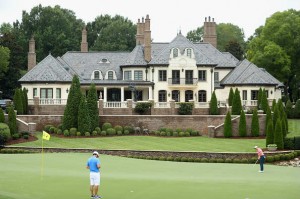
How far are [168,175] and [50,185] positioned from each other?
742cm

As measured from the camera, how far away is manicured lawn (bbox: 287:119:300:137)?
183ft

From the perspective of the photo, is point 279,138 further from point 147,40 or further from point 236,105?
point 147,40

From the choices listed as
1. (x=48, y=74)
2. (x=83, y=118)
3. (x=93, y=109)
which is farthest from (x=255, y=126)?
(x=48, y=74)

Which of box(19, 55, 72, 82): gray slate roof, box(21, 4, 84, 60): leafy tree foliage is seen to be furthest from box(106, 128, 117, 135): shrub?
box(21, 4, 84, 60): leafy tree foliage

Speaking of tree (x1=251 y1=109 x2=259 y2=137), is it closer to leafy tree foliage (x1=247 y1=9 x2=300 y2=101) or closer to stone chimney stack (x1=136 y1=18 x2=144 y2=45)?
stone chimney stack (x1=136 y1=18 x2=144 y2=45)

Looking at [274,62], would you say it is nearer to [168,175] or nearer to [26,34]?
[26,34]

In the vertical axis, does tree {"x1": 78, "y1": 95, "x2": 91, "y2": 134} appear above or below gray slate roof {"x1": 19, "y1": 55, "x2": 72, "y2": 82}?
below

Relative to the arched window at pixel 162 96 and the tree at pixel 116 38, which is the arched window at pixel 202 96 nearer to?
the arched window at pixel 162 96

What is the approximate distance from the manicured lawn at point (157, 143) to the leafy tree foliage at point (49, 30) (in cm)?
5098

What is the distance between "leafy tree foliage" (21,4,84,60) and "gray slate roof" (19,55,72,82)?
3496cm

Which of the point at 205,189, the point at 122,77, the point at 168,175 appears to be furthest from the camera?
the point at 122,77

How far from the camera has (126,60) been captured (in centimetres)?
7381

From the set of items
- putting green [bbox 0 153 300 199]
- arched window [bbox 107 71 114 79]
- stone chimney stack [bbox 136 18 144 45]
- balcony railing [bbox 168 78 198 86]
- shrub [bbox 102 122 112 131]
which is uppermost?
stone chimney stack [bbox 136 18 144 45]

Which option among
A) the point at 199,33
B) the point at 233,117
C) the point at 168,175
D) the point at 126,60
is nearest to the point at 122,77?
the point at 126,60
